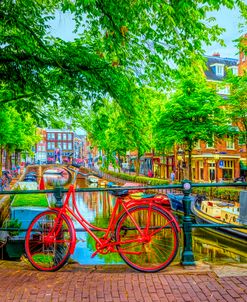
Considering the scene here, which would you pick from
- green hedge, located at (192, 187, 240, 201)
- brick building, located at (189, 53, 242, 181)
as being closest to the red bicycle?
green hedge, located at (192, 187, 240, 201)

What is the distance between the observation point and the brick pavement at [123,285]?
11.7 ft

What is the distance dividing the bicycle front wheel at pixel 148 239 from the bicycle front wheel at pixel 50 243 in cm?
71

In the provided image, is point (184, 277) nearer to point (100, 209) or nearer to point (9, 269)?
point (9, 269)

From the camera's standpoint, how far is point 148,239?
4.52m

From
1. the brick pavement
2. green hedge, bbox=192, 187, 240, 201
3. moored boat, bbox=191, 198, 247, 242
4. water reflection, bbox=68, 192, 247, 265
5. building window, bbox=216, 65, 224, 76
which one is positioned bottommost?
water reflection, bbox=68, 192, 247, 265

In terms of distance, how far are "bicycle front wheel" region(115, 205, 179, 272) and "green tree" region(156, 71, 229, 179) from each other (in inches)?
840

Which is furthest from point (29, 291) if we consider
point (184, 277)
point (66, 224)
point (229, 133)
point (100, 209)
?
point (100, 209)

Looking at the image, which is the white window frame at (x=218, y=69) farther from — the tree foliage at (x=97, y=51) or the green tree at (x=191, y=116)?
the tree foliage at (x=97, y=51)

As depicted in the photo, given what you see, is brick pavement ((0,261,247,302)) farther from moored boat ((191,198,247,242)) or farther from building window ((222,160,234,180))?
building window ((222,160,234,180))

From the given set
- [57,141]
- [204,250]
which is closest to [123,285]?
[204,250]

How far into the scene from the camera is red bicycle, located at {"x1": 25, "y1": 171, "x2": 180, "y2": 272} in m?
4.39

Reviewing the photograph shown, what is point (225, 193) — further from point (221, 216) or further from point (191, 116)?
point (221, 216)

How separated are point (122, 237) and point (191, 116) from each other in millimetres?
22122

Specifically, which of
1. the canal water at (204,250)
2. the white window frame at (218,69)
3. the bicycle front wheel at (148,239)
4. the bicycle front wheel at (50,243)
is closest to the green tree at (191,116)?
the canal water at (204,250)
